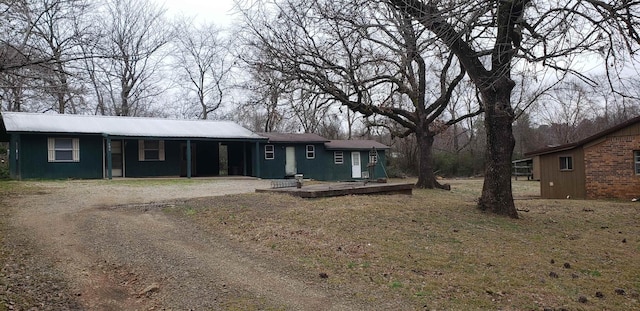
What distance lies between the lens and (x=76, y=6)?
7641 millimetres

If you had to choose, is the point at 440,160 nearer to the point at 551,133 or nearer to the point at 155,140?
the point at 551,133

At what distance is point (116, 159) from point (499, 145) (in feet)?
57.3

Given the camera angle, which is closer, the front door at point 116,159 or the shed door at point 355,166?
the front door at point 116,159

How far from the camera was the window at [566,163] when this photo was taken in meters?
20.1

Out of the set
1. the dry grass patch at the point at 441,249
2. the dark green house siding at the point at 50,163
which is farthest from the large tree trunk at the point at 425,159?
the dark green house siding at the point at 50,163

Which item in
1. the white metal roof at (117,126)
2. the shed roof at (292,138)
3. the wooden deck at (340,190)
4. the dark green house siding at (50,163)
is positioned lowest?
the wooden deck at (340,190)

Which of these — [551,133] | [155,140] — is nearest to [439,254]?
[155,140]

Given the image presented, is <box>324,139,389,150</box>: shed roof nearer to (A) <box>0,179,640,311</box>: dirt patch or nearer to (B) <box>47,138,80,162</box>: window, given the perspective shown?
(B) <box>47,138,80,162</box>: window

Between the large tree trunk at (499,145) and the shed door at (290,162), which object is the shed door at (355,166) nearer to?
the shed door at (290,162)

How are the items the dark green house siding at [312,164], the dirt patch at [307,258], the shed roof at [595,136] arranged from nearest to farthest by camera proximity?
the dirt patch at [307,258], the shed roof at [595,136], the dark green house siding at [312,164]

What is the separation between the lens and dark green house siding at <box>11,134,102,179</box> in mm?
19359

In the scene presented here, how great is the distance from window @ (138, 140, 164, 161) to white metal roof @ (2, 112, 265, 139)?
0.63m

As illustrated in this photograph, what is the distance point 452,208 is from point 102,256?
8.31m

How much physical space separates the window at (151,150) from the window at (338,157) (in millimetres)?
9542
